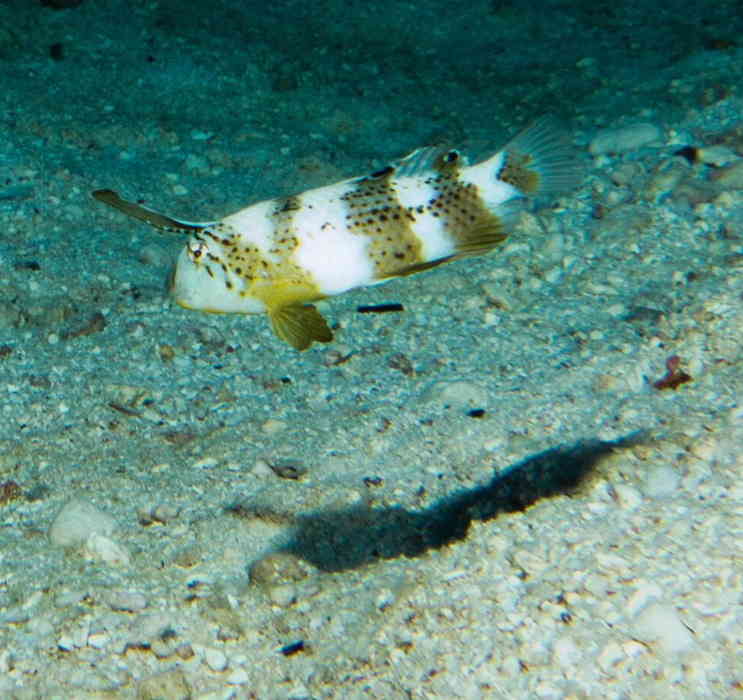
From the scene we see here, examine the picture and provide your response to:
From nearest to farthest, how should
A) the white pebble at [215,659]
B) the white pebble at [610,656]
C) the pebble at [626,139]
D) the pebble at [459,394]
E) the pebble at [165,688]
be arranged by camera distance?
the white pebble at [610,656], the pebble at [165,688], the white pebble at [215,659], the pebble at [459,394], the pebble at [626,139]

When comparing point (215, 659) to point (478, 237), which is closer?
point (215, 659)

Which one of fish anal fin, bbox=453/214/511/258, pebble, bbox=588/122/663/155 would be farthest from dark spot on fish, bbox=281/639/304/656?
pebble, bbox=588/122/663/155

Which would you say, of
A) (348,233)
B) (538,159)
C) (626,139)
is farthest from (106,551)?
(626,139)

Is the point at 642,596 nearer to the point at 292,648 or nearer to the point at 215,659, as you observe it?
the point at 292,648

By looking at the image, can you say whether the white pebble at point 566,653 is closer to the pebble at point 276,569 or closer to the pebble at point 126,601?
the pebble at point 276,569

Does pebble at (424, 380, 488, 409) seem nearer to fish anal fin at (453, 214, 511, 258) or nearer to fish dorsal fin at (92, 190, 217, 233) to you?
fish anal fin at (453, 214, 511, 258)

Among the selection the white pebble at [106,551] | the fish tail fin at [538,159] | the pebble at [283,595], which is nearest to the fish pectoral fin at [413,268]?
the fish tail fin at [538,159]
